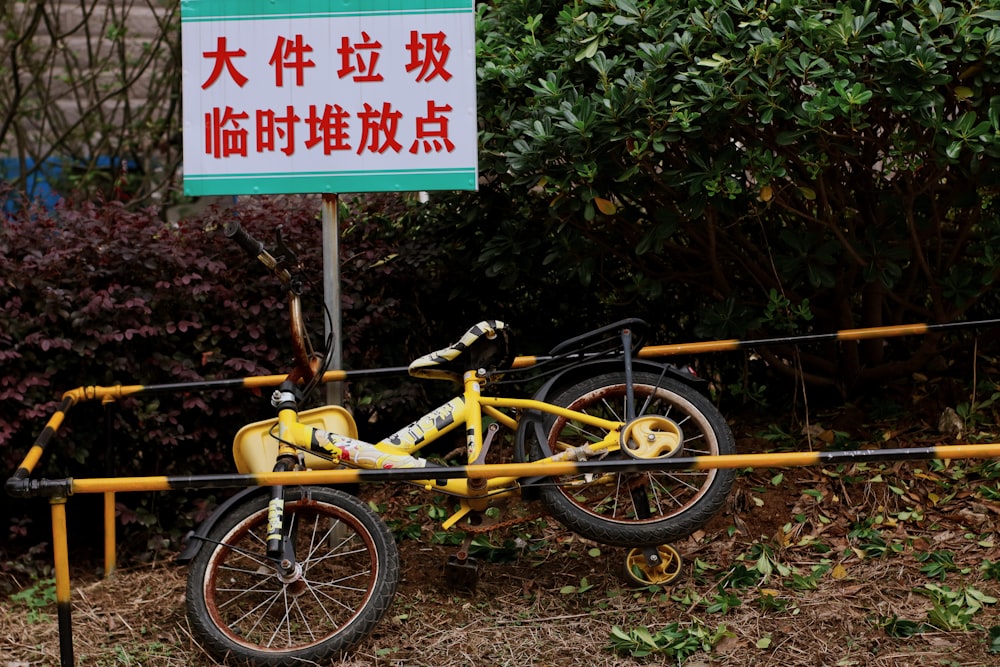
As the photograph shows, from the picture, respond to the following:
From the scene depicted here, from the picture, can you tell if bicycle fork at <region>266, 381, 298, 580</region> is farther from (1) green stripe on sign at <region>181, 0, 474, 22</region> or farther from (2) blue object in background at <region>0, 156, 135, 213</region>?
(2) blue object in background at <region>0, 156, 135, 213</region>

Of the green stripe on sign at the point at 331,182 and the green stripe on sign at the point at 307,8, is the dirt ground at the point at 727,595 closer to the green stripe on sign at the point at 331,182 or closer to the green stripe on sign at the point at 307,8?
the green stripe on sign at the point at 331,182

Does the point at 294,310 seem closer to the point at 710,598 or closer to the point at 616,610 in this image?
the point at 616,610

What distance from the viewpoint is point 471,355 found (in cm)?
393

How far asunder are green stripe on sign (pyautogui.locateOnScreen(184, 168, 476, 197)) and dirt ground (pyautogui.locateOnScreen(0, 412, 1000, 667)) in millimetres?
1396

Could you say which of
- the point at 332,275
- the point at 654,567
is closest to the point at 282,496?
the point at 332,275

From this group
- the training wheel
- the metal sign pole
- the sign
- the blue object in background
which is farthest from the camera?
the blue object in background

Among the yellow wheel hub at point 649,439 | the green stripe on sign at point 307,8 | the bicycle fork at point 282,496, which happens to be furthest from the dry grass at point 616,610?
the green stripe on sign at point 307,8

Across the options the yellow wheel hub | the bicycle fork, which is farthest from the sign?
the yellow wheel hub

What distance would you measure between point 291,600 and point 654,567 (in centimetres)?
128

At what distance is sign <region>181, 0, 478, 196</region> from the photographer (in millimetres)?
4090

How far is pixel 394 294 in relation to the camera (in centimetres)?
499

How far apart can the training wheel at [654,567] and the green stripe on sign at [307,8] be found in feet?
6.75

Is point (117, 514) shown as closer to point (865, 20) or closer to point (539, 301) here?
point (539, 301)

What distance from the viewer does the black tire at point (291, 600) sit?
3.55m
